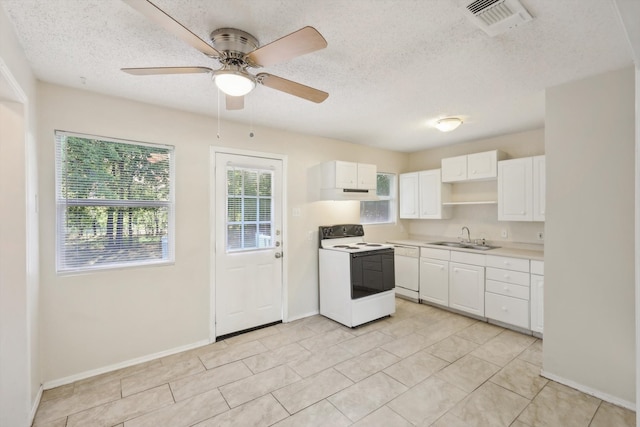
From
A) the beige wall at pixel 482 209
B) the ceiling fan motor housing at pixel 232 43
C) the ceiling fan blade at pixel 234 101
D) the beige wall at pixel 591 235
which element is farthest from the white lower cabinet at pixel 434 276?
the ceiling fan motor housing at pixel 232 43

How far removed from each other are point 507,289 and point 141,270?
3975 mm

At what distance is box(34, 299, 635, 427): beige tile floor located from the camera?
→ 2020 millimetres

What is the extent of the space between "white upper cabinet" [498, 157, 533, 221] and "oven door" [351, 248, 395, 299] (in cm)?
154

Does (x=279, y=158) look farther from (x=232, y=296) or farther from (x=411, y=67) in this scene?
(x=411, y=67)

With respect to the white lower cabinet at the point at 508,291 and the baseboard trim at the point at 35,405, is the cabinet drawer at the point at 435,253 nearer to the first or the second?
the white lower cabinet at the point at 508,291

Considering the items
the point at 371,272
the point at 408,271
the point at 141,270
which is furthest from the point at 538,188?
the point at 141,270

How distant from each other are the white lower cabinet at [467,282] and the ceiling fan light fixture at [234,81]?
11.2 ft

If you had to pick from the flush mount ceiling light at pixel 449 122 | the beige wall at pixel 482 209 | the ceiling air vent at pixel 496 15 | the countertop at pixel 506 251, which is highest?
the ceiling air vent at pixel 496 15

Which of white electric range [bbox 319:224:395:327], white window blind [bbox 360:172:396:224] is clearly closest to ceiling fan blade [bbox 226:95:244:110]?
white electric range [bbox 319:224:395:327]

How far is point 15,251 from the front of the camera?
73.2 inches

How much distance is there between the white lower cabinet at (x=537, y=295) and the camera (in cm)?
319

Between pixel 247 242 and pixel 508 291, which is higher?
pixel 247 242

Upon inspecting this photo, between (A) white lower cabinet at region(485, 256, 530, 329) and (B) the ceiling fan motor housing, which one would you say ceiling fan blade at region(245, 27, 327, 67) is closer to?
(B) the ceiling fan motor housing

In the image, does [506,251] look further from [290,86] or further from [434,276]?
[290,86]
